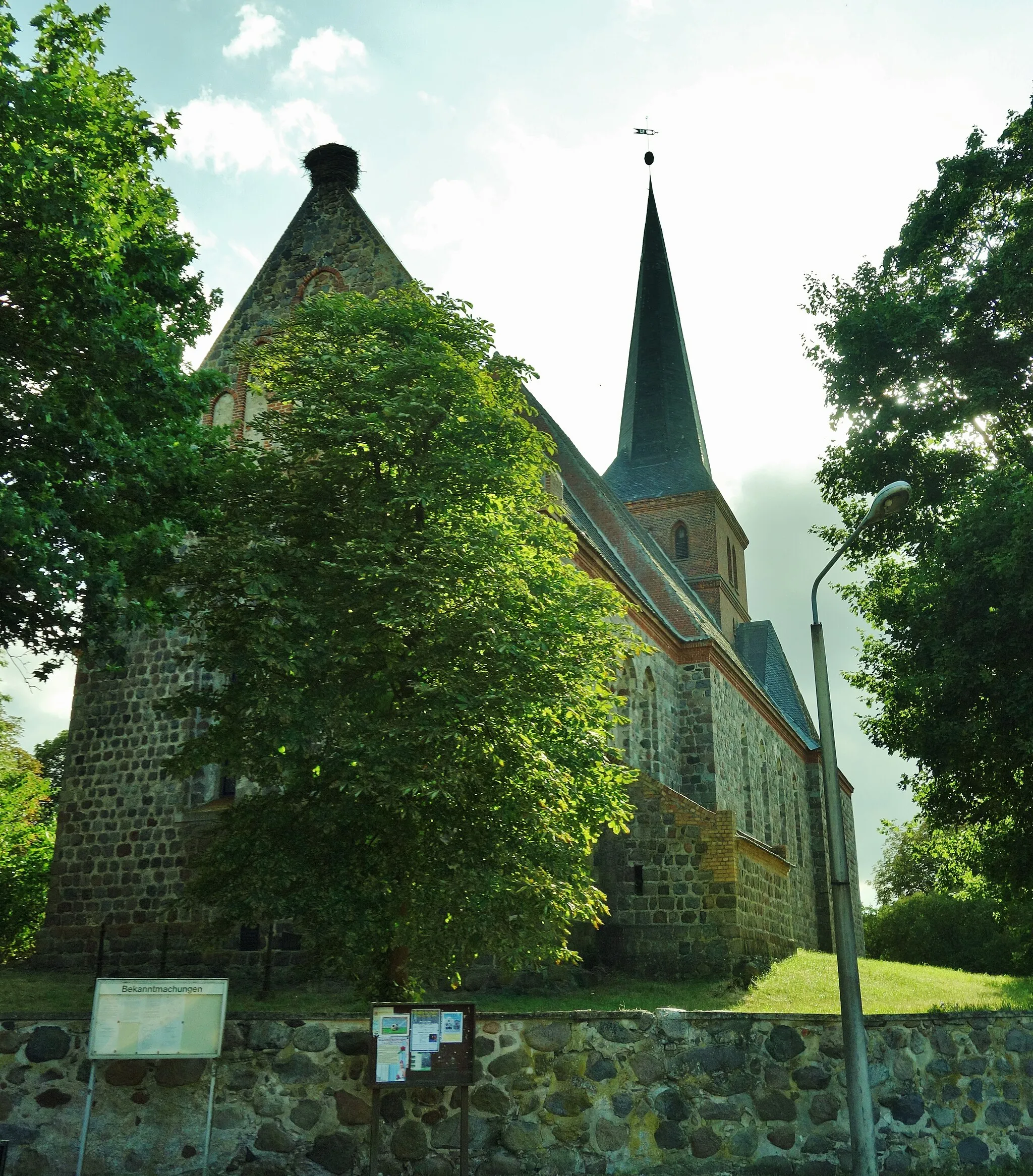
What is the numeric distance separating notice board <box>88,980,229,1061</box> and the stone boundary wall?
495 millimetres

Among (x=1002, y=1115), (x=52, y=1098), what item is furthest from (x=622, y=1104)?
(x=52, y=1098)

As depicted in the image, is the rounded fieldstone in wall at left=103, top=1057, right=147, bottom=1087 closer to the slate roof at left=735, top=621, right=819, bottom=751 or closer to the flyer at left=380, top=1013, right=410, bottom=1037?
the flyer at left=380, top=1013, right=410, bottom=1037

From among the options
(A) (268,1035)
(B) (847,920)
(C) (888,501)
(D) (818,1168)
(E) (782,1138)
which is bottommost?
(D) (818,1168)

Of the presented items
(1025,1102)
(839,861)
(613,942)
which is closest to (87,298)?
(839,861)

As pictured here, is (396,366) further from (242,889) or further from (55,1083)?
(55,1083)

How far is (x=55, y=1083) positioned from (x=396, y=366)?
7.73 metres

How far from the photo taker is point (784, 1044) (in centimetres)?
876

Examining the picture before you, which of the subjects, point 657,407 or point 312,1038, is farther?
point 657,407

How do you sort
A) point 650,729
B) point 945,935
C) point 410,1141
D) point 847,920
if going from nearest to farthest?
point 410,1141 < point 847,920 < point 650,729 < point 945,935

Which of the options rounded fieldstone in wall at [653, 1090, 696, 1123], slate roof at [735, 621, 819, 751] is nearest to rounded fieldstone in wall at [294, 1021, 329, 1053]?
rounded fieldstone in wall at [653, 1090, 696, 1123]

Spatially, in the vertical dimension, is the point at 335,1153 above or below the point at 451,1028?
below

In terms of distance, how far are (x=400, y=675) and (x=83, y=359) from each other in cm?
462

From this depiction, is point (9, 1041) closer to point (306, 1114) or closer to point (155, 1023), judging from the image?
point (155, 1023)

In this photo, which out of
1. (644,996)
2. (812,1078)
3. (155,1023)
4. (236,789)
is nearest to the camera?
(155,1023)
